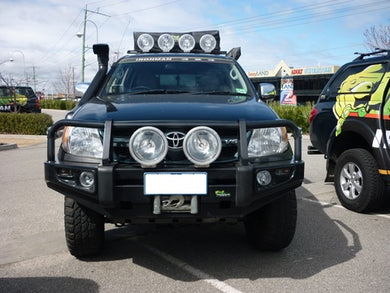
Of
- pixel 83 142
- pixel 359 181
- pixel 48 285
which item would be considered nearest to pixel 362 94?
pixel 359 181

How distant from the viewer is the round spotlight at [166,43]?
561 centimetres

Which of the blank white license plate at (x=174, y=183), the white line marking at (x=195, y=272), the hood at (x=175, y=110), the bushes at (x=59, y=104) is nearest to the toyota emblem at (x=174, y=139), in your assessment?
the hood at (x=175, y=110)

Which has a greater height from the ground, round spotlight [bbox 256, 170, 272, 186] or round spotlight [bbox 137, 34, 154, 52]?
round spotlight [bbox 137, 34, 154, 52]

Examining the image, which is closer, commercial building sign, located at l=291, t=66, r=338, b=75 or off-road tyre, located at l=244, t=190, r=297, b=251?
off-road tyre, located at l=244, t=190, r=297, b=251

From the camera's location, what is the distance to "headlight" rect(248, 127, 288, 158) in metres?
2.96

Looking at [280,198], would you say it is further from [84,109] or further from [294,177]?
[84,109]

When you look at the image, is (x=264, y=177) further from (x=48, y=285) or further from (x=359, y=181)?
(x=359, y=181)

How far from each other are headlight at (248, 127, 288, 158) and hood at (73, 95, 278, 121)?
0.11 m

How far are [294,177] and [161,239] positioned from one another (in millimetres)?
1572

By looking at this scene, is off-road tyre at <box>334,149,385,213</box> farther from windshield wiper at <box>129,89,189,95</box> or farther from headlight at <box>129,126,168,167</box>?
headlight at <box>129,126,168,167</box>

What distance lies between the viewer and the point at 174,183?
2.77 metres

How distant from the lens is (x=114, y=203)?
276 centimetres

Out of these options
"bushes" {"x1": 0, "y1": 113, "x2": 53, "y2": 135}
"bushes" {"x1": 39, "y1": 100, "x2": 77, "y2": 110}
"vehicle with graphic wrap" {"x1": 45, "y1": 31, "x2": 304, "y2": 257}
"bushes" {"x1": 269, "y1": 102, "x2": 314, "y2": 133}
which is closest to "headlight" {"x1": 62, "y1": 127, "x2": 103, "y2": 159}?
"vehicle with graphic wrap" {"x1": 45, "y1": 31, "x2": 304, "y2": 257}

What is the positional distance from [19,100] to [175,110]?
59.5 ft
